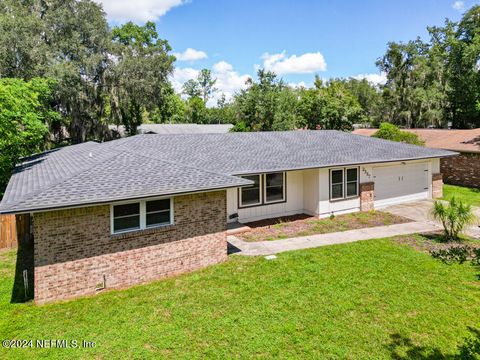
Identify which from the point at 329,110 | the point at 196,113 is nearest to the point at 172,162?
the point at 329,110

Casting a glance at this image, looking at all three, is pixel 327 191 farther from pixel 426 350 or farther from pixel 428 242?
pixel 426 350

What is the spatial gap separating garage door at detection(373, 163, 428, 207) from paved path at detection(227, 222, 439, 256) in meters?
3.38

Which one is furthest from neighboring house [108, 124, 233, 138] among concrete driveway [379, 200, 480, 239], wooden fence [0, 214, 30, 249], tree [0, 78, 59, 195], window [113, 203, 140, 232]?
window [113, 203, 140, 232]

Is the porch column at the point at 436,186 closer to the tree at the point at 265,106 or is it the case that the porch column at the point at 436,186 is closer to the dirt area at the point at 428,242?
the dirt area at the point at 428,242

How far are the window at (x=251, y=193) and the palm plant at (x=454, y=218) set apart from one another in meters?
6.66

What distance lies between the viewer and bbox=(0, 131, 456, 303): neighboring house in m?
7.46

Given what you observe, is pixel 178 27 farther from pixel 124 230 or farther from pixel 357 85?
pixel 357 85

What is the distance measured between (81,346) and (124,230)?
295 centimetres

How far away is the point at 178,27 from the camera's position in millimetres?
24797

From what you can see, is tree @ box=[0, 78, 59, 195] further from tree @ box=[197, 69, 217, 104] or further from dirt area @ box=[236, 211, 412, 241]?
tree @ box=[197, 69, 217, 104]

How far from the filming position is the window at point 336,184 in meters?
14.8

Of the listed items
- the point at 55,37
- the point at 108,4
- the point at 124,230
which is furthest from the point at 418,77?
the point at 124,230

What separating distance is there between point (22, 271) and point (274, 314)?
7418mm

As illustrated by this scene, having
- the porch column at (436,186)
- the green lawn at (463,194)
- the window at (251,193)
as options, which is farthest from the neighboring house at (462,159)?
the window at (251,193)
